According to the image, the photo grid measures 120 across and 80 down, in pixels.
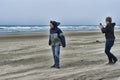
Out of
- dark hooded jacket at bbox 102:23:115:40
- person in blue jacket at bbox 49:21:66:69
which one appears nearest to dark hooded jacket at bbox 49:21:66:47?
person in blue jacket at bbox 49:21:66:69

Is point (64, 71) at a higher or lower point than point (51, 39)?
lower

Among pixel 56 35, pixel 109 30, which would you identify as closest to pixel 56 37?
pixel 56 35

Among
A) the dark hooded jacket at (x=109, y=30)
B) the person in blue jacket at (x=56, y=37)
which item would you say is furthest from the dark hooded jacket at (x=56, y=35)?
the dark hooded jacket at (x=109, y=30)

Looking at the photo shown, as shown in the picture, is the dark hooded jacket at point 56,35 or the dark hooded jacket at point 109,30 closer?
the dark hooded jacket at point 56,35

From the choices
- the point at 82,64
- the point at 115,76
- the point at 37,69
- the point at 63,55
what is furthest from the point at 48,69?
the point at 63,55

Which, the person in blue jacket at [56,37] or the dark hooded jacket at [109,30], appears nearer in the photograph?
the person in blue jacket at [56,37]

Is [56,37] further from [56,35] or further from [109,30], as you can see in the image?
[109,30]

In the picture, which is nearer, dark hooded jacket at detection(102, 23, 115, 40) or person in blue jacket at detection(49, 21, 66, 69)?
person in blue jacket at detection(49, 21, 66, 69)

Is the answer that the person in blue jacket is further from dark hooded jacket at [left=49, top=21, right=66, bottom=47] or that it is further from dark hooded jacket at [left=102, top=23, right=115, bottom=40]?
dark hooded jacket at [left=102, top=23, right=115, bottom=40]

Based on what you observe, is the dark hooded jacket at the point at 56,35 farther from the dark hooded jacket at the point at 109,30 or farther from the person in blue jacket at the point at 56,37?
the dark hooded jacket at the point at 109,30

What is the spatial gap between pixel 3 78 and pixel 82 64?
351cm

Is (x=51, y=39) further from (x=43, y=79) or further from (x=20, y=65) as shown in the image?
(x=43, y=79)

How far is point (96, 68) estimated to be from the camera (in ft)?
39.5

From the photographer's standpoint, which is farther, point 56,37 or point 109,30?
point 109,30
